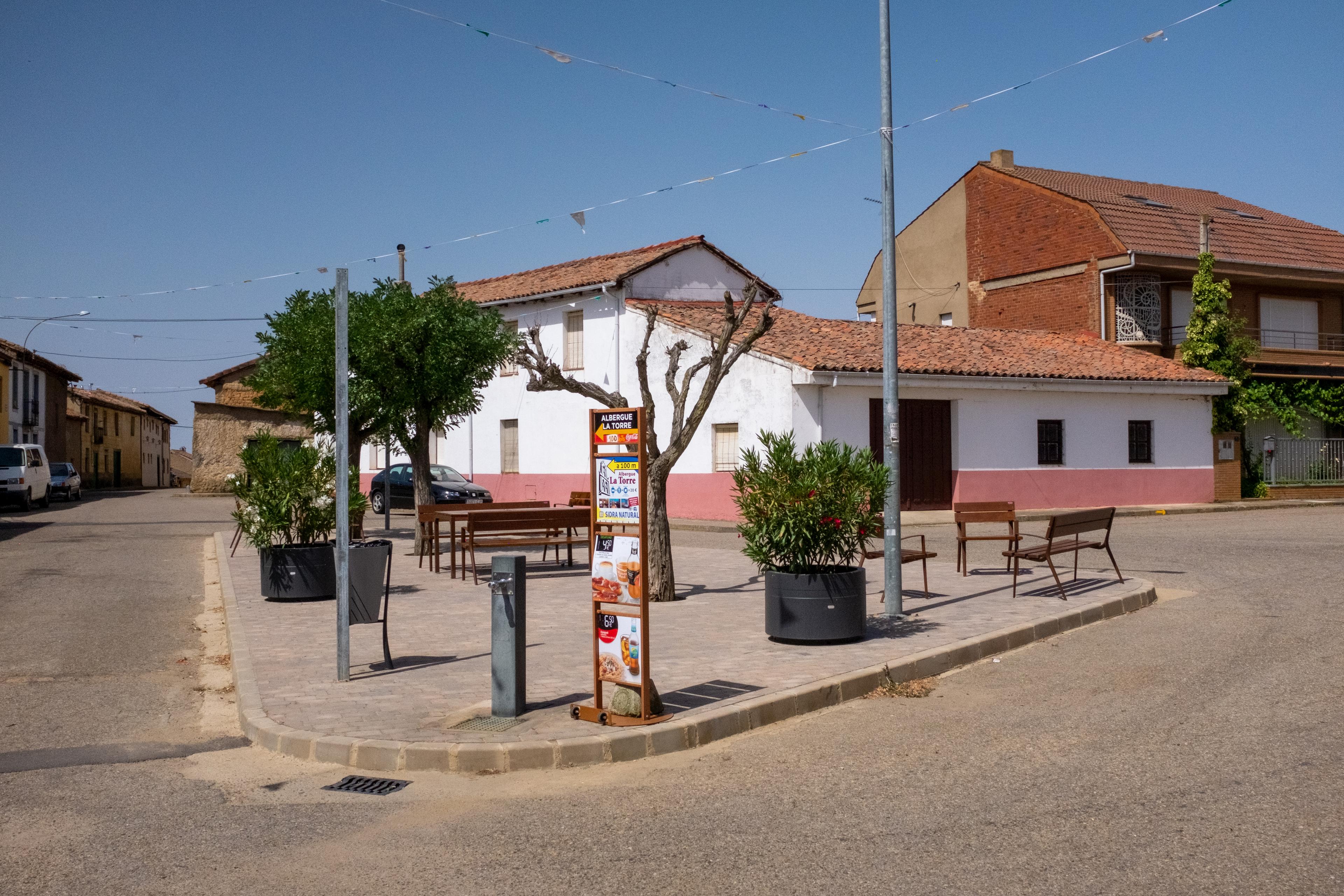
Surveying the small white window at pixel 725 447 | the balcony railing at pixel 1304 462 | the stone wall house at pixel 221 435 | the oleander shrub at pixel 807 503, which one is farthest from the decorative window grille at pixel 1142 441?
the stone wall house at pixel 221 435

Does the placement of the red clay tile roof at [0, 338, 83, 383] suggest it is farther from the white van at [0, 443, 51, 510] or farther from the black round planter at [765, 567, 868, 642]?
the black round planter at [765, 567, 868, 642]

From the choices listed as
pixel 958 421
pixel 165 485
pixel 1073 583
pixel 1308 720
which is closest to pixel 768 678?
A: pixel 1308 720

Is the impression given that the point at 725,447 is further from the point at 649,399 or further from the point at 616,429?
the point at 616,429

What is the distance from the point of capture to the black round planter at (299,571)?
1203 centimetres

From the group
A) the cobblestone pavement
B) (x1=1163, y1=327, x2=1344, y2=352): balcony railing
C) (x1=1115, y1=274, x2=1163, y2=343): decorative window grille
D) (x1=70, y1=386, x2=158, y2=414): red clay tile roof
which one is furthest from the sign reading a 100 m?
(x1=70, y1=386, x2=158, y2=414): red clay tile roof

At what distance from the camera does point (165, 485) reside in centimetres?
9206

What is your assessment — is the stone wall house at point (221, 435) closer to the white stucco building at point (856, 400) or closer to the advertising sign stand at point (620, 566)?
the white stucco building at point (856, 400)

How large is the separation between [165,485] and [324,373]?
80.9 m

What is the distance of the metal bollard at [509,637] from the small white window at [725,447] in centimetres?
1863

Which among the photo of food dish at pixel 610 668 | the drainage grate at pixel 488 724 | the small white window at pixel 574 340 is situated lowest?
the drainage grate at pixel 488 724

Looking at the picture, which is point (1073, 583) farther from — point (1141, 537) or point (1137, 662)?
point (1141, 537)

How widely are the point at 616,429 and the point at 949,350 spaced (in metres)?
22.5

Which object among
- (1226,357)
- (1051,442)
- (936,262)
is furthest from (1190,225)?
(1051,442)

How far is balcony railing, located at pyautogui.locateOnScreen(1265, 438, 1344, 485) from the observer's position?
30.8 m
